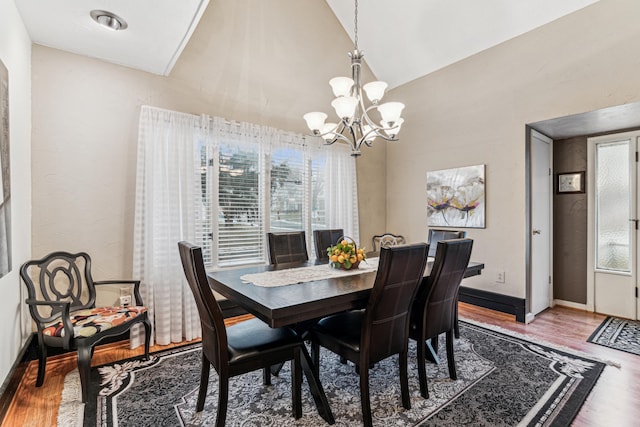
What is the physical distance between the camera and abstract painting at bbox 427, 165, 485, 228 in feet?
13.3

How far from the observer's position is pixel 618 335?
3166mm

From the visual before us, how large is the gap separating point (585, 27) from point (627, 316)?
317cm

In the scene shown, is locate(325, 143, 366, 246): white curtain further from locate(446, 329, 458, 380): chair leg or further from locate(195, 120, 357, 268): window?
locate(446, 329, 458, 380): chair leg

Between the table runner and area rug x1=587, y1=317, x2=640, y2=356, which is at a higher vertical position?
the table runner

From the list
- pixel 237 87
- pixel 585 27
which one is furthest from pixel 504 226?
pixel 237 87

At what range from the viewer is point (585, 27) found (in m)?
3.14

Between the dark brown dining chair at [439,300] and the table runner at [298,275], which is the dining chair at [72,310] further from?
the dark brown dining chair at [439,300]

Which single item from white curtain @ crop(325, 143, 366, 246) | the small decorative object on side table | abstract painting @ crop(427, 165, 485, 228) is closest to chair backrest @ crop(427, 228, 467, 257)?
abstract painting @ crop(427, 165, 485, 228)

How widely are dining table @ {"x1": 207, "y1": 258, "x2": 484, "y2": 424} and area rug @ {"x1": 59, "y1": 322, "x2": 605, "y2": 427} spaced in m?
0.33

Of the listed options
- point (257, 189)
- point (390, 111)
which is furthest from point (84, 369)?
point (390, 111)

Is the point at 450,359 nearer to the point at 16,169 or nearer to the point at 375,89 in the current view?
the point at 375,89

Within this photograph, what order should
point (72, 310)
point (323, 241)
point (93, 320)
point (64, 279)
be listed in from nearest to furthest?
point (93, 320) → point (72, 310) → point (64, 279) → point (323, 241)

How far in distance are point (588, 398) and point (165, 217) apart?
361 centimetres

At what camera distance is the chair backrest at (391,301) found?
69.4 inches
